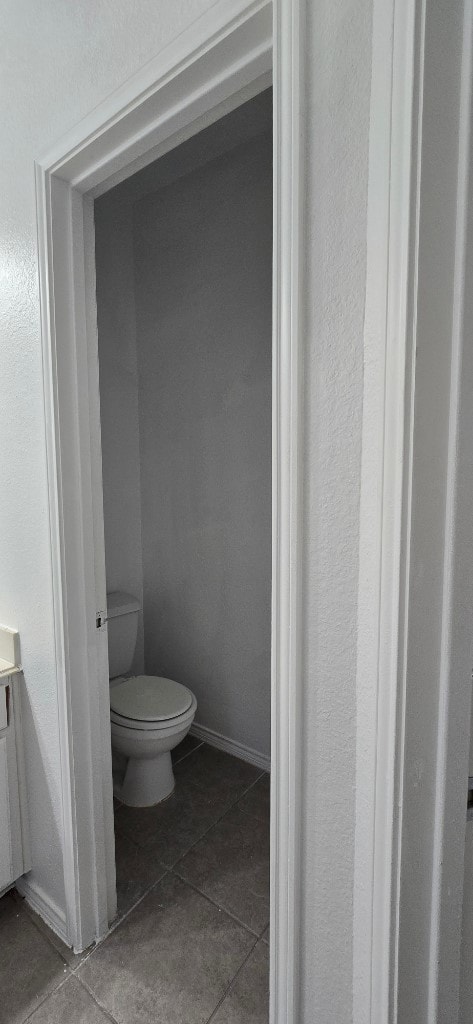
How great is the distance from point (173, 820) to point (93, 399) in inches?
63.8

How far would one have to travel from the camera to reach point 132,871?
152 cm

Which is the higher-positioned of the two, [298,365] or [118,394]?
[118,394]

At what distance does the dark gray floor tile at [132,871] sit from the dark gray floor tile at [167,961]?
4cm

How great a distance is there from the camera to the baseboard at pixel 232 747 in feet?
6.73

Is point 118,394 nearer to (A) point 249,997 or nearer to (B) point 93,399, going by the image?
(B) point 93,399

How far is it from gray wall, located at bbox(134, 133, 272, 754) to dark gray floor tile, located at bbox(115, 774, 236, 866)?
1.10ft

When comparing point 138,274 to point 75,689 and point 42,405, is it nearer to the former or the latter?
point 42,405

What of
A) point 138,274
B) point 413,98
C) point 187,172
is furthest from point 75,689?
point 187,172

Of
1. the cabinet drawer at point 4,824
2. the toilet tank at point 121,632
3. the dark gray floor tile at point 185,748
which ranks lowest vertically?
the dark gray floor tile at point 185,748

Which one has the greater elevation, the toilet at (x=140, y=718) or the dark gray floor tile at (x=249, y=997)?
the toilet at (x=140, y=718)

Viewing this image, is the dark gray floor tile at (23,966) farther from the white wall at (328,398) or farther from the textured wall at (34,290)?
the white wall at (328,398)

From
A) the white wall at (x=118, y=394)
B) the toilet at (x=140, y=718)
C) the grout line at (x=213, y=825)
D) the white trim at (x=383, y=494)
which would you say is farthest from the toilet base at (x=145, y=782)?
the white trim at (x=383, y=494)

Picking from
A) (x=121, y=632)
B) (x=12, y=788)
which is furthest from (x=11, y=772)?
(x=121, y=632)

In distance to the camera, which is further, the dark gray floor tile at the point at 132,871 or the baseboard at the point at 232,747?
the baseboard at the point at 232,747
